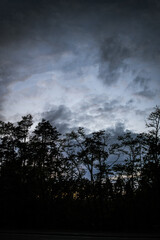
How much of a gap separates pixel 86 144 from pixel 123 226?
811 cm

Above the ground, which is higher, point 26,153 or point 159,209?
point 26,153

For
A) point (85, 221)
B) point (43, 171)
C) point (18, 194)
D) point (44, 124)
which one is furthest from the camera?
point (44, 124)

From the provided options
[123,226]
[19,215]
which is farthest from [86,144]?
[19,215]

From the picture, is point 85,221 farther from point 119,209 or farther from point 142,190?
point 142,190

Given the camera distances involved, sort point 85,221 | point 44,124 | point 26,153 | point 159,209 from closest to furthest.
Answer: point 159,209 < point 85,221 < point 26,153 < point 44,124

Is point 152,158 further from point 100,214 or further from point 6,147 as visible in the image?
point 6,147

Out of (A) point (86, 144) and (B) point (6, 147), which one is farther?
(B) point (6, 147)

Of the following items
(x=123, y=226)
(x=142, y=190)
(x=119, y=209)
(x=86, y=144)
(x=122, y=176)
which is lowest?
(x=123, y=226)

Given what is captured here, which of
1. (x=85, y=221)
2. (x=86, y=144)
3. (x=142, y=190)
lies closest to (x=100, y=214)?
(x=85, y=221)

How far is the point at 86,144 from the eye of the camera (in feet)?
62.2

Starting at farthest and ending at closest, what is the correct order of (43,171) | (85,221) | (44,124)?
1. (44,124)
2. (43,171)
3. (85,221)

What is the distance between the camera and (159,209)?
16.7 metres

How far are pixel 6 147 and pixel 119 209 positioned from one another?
17243 millimetres

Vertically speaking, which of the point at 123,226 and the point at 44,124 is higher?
the point at 44,124
